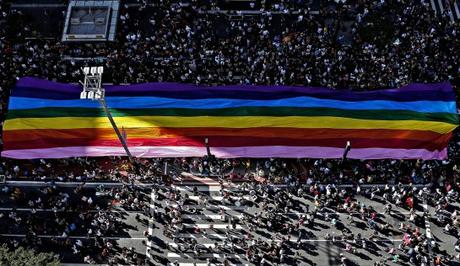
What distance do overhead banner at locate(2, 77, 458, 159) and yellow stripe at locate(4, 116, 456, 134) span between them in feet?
0.26

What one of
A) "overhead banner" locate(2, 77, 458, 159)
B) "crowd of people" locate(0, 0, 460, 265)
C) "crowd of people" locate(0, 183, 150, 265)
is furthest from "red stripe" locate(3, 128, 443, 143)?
"crowd of people" locate(0, 183, 150, 265)

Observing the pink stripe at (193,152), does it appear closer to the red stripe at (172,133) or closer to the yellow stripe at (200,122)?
the red stripe at (172,133)

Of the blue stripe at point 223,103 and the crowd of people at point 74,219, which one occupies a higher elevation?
the blue stripe at point 223,103

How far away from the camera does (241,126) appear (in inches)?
1978

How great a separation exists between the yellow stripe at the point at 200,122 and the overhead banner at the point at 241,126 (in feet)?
0.26

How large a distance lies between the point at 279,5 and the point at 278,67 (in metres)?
7.37

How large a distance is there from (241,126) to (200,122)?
324 cm

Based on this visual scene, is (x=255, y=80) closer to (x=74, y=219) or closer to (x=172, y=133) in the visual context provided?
(x=172, y=133)

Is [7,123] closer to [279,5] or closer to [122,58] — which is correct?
[122,58]

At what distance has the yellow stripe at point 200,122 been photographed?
4988 centimetres

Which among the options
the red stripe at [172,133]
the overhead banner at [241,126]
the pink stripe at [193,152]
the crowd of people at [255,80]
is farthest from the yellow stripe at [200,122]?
the crowd of people at [255,80]

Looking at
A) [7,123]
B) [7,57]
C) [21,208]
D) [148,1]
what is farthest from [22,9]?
[21,208]

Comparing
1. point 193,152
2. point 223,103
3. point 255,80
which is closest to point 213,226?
point 193,152

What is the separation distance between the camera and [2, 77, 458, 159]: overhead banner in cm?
4938
